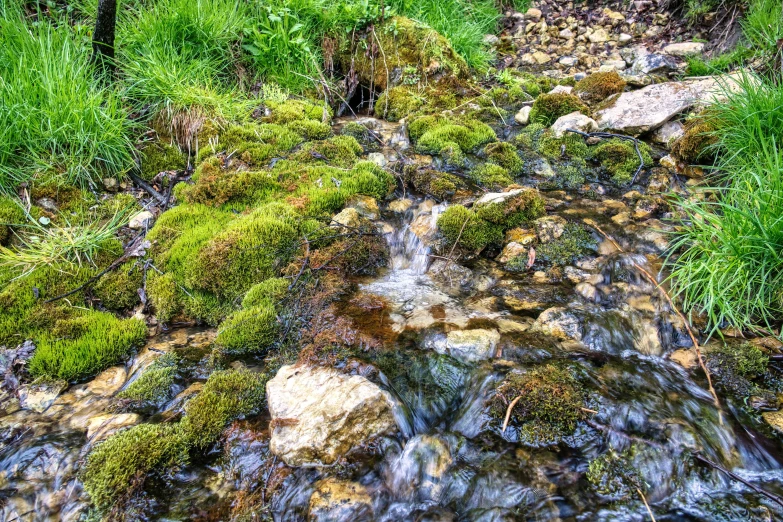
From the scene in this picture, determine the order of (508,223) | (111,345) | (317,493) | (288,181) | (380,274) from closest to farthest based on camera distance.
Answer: (317,493) → (111,345) → (380,274) → (508,223) → (288,181)

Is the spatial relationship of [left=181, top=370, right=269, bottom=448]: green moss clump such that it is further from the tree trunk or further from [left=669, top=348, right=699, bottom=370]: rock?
the tree trunk

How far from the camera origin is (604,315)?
12.5 ft

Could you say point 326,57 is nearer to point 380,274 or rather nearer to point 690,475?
point 380,274

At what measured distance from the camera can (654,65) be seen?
798cm

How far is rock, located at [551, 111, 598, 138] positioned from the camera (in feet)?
21.3

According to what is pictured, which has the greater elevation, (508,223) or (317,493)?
(508,223)

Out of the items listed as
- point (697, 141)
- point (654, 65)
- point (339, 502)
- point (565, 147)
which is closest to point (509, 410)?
point (339, 502)

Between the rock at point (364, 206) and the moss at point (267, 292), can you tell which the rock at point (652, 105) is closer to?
the rock at point (364, 206)

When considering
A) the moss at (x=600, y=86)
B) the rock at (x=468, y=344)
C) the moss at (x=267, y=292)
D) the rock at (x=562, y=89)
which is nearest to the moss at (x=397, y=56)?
the rock at (x=562, y=89)

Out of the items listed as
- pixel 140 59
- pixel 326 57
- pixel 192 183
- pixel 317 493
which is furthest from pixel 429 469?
pixel 326 57

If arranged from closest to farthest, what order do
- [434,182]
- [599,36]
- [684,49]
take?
[434,182], [684,49], [599,36]

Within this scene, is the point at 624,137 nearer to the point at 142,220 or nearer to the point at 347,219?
the point at 347,219

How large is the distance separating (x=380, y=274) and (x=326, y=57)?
5.29 metres

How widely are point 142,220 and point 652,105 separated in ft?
23.3
